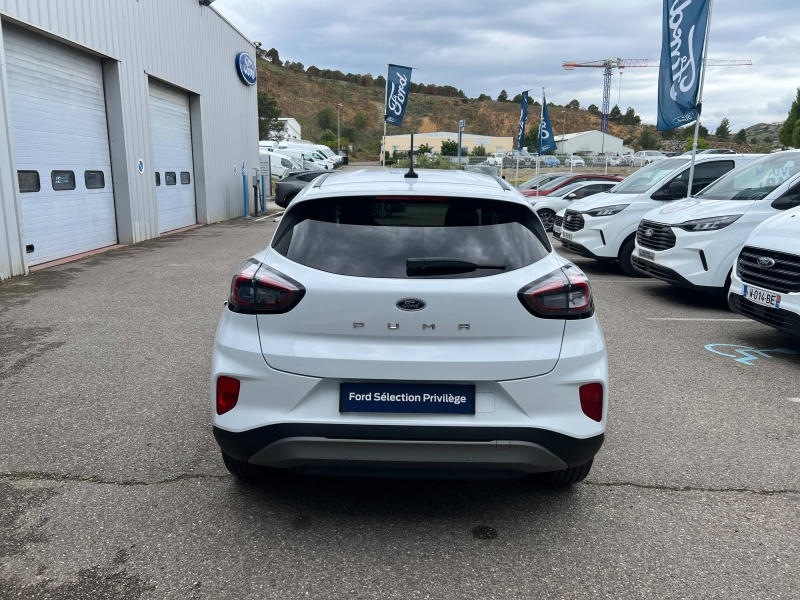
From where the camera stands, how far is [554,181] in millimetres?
19188

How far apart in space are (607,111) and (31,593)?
127 metres

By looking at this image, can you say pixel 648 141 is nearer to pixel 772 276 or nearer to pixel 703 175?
pixel 703 175

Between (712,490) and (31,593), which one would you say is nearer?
(31,593)

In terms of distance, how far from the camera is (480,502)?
3.23 metres

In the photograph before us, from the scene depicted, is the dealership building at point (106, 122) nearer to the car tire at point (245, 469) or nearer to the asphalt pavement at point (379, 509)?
the asphalt pavement at point (379, 509)

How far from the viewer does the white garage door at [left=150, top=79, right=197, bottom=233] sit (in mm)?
15398

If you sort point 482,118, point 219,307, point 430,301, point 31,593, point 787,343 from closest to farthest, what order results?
point 31,593
point 430,301
point 787,343
point 219,307
point 482,118

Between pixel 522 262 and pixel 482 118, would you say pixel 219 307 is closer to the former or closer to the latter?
pixel 522 262

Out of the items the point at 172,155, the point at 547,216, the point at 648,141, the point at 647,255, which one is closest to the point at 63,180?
the point at 172,155

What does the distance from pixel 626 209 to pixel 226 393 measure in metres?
8.63

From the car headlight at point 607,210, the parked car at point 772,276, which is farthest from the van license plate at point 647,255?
the parked car at point 772,276

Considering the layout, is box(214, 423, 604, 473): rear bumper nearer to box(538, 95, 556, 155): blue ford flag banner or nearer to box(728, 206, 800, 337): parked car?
box(728, 206, 800, 337): parked car

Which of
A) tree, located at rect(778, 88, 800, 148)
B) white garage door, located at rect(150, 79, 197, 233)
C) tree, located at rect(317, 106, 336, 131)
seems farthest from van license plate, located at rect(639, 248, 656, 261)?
tree, located at rect(317, 106, 336, 131)

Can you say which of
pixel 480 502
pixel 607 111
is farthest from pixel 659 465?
pixel 607 111
